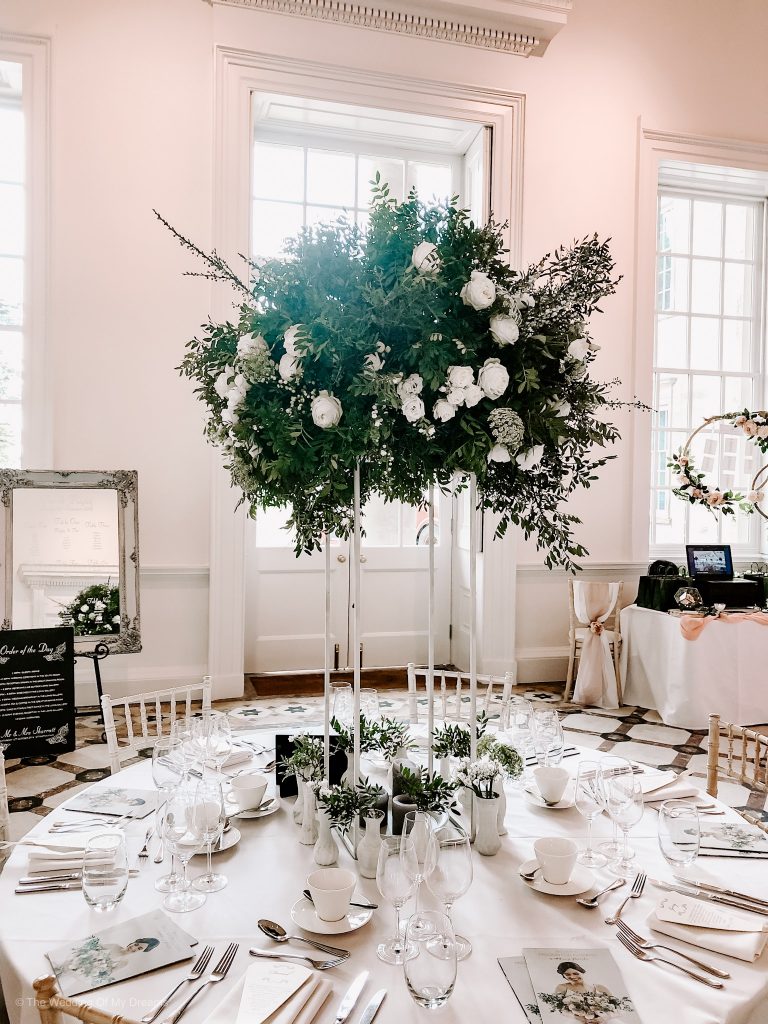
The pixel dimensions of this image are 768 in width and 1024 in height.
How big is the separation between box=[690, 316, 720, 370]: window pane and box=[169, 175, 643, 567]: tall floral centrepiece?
16.1ft

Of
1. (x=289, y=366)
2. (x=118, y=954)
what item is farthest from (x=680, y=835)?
(x=289, y=366)

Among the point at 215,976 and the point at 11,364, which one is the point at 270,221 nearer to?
the point at 11,364

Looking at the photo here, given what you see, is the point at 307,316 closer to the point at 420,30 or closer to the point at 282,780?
the point at 282,780

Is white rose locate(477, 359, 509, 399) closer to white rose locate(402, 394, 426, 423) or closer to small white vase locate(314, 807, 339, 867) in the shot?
white rose locate(402, 394, 426, 423)

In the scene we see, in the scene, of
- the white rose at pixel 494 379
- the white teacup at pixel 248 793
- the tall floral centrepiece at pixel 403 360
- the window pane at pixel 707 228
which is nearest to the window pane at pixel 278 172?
the window pane at pixel 707 228

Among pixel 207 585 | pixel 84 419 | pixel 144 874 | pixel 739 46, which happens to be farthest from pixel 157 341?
pixel 739 46

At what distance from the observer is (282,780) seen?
176 cm

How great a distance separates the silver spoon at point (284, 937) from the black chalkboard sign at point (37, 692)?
301 centimetres

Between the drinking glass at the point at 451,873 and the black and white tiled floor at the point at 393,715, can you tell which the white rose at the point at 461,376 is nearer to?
the drinking glass at the point at 451,873

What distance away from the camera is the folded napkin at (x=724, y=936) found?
117cm

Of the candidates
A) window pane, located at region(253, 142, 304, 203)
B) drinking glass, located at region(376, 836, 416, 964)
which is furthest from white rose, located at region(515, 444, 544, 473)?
window pane, located at region(253, 142, 304, 203)

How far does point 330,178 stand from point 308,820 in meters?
4.97

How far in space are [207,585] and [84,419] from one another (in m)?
1.24

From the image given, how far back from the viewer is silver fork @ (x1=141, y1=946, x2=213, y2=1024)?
3.35 ft
